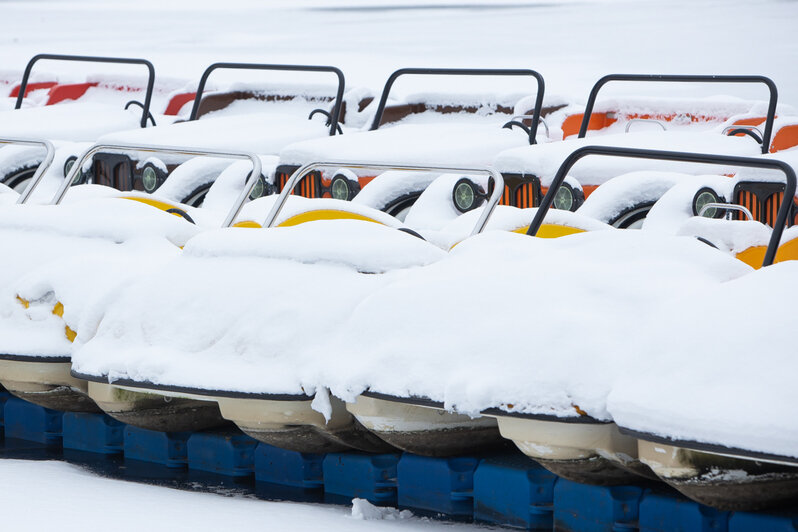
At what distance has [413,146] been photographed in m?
4.95

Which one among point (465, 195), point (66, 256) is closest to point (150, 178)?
point (465, 195)

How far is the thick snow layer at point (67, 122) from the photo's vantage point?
20.4ft

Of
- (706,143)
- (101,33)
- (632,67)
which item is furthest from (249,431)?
(101,33)

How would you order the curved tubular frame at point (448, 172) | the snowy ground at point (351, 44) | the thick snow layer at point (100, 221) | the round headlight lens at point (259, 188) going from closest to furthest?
the snowy ground at point (351, 44), the curved tubular frame at point (448, 172), the thick snow layer at point (100, 221), the round headlight lens at point (259, 188)

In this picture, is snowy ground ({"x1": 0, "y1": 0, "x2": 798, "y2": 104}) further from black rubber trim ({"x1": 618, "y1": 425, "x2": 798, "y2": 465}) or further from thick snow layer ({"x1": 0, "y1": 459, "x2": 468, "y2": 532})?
black rubber trim ({"x1": 618, "y1": 425, "x2": 798, "y2": 465})

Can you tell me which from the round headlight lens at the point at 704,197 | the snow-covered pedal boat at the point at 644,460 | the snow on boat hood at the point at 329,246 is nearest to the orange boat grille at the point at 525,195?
the round headlight lens at the point at 704,197

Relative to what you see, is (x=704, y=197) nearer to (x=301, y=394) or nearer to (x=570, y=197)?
(x=570, y=197)

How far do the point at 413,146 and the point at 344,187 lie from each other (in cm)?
34

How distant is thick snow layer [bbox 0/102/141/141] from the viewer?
6.22m

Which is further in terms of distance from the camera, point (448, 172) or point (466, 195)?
point (466, 195)

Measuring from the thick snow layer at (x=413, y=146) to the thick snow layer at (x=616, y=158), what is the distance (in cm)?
18

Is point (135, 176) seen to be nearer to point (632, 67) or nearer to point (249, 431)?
point (249, 431)

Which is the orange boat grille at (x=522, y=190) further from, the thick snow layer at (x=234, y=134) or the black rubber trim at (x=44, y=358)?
the black rubber trim at (x=44, y=358)

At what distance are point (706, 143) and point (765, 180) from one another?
811mm
